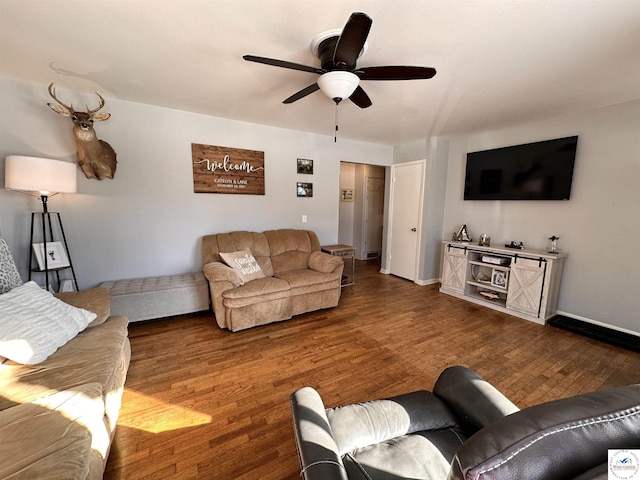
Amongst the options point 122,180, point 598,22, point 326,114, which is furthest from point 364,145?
point 122,180

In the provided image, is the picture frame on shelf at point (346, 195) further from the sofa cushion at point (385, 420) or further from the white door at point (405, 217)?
the sofa cushion at point (385, 420)

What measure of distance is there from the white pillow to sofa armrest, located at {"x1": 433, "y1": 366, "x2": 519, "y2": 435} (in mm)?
2121

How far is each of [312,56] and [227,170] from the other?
2022 millimetres

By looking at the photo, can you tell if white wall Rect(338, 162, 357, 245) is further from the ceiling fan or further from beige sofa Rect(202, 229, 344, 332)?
the ceiling fan

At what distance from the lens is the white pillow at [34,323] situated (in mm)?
1342

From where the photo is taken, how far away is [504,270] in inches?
136

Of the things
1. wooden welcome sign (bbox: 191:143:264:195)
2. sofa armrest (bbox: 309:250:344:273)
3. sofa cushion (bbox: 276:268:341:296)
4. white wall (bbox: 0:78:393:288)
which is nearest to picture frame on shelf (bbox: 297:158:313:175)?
white wall (bbox: 0:78:393:288)

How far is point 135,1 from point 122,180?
206 cm

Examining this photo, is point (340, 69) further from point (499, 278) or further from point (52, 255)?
point (499, 278)

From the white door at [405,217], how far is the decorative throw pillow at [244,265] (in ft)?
8.99

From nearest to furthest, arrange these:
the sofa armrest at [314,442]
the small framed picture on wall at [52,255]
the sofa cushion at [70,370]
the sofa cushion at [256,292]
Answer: the sofa armrest at [314,442] < the sofa cushion at [70,370] < the small framed picture on wall at [52,255] < the sofa cushion at [256,292]

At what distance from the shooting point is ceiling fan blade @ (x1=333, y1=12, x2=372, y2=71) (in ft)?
4.09

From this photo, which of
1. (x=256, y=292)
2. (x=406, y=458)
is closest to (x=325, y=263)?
(x=256, y=292)
